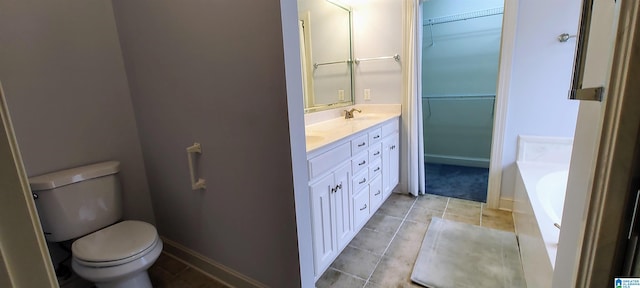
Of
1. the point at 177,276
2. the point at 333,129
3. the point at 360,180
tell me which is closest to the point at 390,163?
the point at 360,180

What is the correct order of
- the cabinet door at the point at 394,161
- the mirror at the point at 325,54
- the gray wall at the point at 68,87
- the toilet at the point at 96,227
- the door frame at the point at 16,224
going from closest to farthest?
1. the door frame at the point at 16,224
2. the toilet at the point at 96,227
3. the gray wall at the point at 68,87
4. the mirror at the point at 325,54
5. the cabinet door at the point at 394,161

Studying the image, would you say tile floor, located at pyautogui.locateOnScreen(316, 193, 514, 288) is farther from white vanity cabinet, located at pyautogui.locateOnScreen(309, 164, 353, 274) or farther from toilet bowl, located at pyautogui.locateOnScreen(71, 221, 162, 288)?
toilet bowl, located at pyautogui.locateOnScreen(71, 221, 162, 288)

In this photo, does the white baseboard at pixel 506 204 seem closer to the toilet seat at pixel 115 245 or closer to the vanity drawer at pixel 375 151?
the vanity drawer at pixel 375 151

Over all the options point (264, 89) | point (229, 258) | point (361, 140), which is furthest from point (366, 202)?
point (264, 89)

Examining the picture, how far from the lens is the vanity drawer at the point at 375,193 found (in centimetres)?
219

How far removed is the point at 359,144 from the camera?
6.31 feet

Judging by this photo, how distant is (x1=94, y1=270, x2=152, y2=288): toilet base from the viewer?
137 centimetres

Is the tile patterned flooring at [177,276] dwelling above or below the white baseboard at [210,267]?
below

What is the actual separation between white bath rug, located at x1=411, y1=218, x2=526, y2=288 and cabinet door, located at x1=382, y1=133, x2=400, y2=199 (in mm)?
521

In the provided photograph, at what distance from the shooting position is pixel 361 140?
194 centimetres

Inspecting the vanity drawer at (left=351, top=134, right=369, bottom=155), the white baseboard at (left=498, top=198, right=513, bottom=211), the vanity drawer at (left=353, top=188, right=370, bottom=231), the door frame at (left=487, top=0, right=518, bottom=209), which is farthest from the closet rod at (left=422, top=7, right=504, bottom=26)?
the vanity drawer at (left=353, top=188, right=370, bottom=231)

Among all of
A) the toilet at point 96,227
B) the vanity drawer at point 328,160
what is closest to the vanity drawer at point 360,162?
the vanity drawer at point 328,160

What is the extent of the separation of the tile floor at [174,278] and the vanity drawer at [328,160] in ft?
3.12

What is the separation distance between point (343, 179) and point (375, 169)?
591mm
